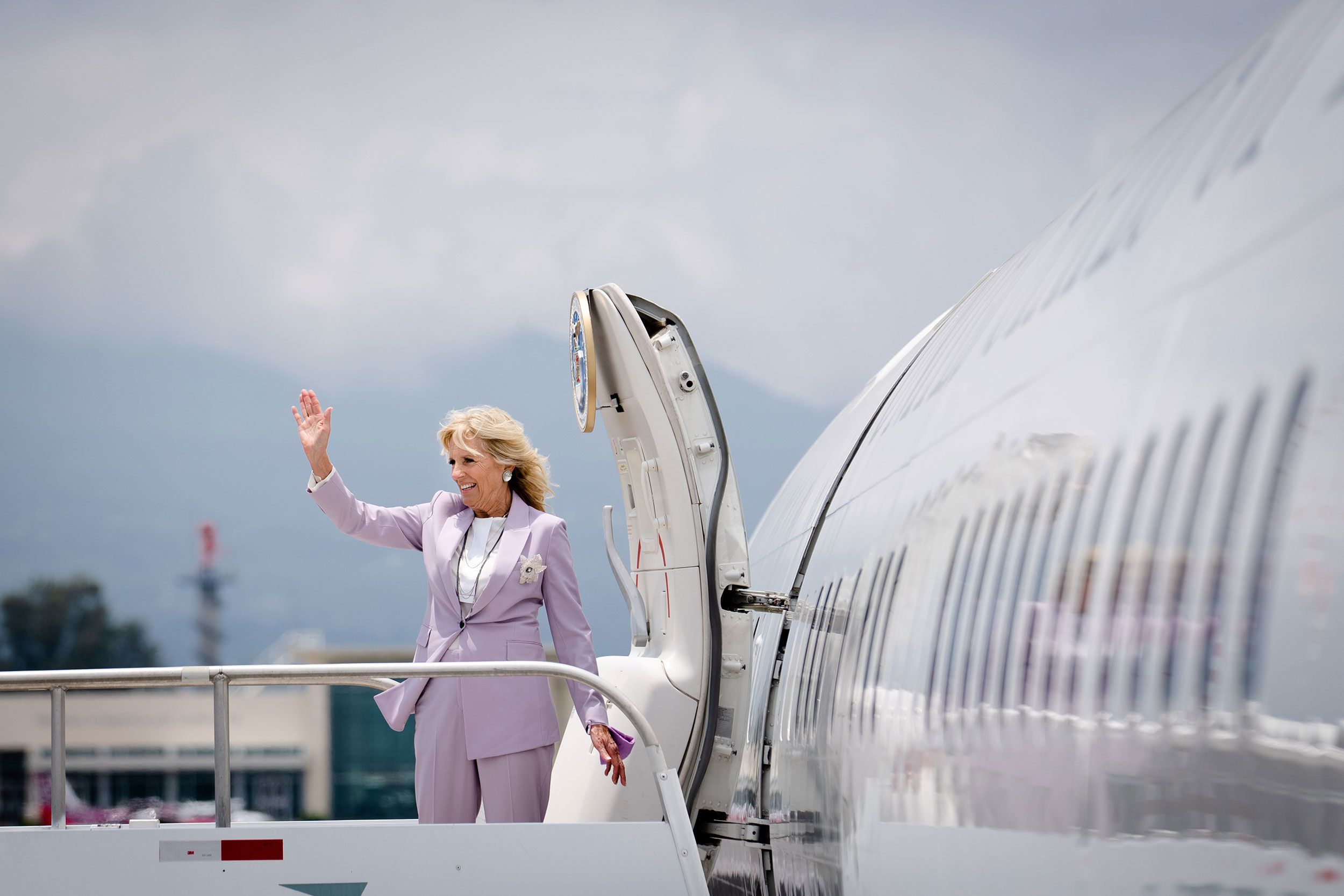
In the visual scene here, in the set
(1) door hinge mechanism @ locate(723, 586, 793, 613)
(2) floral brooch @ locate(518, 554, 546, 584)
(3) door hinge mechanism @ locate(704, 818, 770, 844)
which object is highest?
(2) floral brooch @ locate(518, 554, 546, 584)

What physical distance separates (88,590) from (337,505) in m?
99.0

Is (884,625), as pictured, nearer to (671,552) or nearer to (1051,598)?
(1051,598)

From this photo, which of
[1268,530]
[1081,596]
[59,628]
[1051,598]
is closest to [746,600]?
[1051,598]

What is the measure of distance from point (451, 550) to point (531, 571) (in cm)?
27

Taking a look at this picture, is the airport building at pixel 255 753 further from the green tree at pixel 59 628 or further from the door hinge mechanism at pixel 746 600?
the door hinge mechanism at pixel 746 600

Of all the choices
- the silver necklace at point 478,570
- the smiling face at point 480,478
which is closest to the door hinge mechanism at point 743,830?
the silver necklace at point 478,570

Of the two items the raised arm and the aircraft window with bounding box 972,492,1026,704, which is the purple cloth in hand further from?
the aircraft window with bounding box 972,492,1026,704

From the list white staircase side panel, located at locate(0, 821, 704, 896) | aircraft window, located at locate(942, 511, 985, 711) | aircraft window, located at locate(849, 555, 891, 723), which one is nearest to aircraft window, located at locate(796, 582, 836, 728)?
aircraft window, located at locate(849, 555, 891, 723)

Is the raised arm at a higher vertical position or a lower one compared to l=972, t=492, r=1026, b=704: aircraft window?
higher

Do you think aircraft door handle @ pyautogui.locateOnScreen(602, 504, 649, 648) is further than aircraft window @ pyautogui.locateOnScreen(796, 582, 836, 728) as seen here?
Yes

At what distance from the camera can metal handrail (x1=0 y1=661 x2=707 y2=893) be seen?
3.34 meters

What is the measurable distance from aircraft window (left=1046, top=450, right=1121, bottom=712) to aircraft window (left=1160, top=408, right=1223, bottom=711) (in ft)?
0.67

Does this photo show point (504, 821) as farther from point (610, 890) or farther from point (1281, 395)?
point (1281, 395)

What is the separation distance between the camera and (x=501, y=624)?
395 cm
